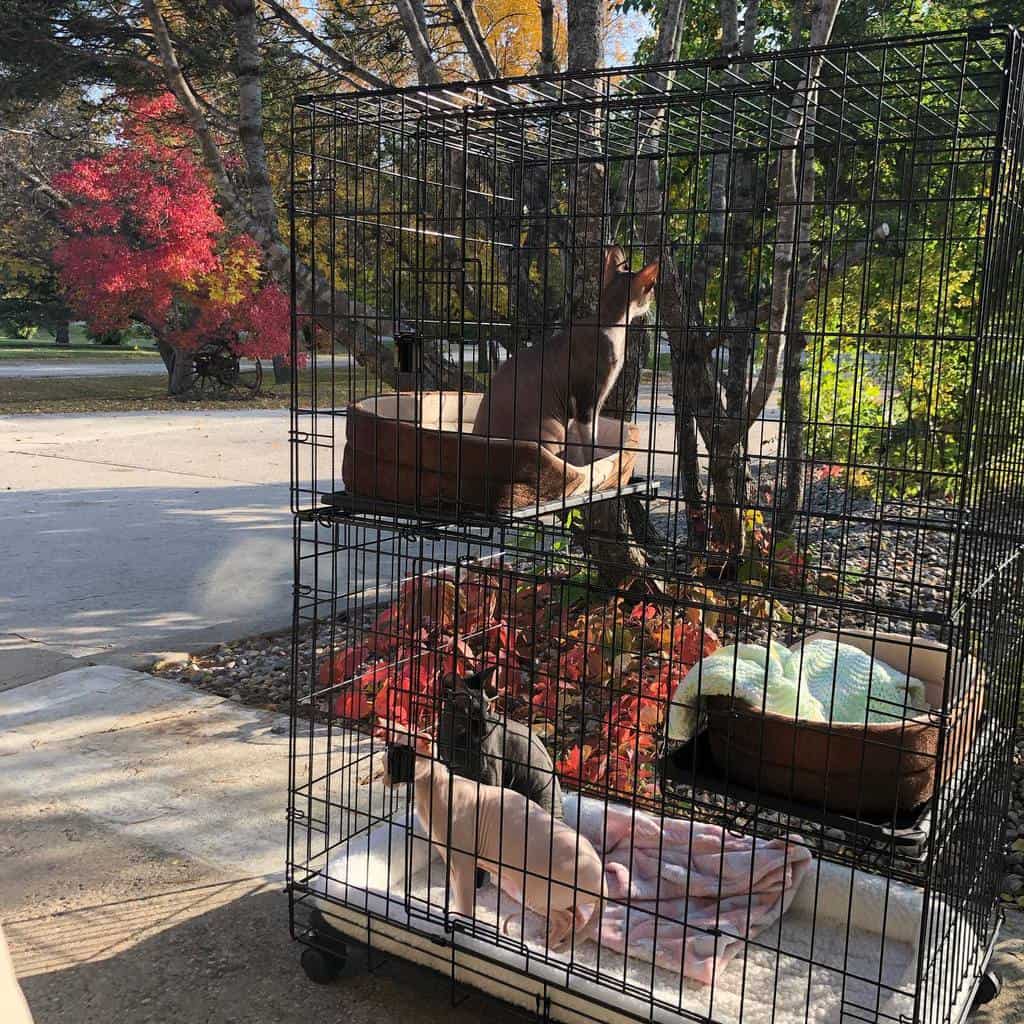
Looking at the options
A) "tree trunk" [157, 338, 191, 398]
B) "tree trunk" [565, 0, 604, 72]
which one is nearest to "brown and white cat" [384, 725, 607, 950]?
"tree trunk" [565, 0, 604, 72]

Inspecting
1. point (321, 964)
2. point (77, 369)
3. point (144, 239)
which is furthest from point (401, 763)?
point (77, 369)

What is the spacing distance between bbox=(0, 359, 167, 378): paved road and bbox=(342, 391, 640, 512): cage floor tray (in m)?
22.7

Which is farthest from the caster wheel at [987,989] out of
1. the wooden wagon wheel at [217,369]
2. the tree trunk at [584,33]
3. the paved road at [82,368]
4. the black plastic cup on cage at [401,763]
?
the paved road at [82,368]

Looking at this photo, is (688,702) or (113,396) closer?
(688,702)

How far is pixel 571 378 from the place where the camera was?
9.42ft

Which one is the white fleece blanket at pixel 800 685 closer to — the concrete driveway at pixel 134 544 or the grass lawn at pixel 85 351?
the concrete driveway at pixel 134 544

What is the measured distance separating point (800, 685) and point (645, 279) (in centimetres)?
109

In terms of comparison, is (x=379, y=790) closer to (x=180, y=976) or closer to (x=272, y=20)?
(x=180, y=976)

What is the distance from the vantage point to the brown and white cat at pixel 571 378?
2795 mm

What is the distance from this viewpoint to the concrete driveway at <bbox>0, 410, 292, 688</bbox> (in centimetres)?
578

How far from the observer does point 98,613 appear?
6.05m

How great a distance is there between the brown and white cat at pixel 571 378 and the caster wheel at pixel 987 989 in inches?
66.9

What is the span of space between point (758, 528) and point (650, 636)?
1.43 metres

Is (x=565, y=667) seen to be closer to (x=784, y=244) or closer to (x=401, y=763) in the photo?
(x=401, y=763)
